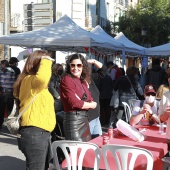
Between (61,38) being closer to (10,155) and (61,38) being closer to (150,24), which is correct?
(10,155)

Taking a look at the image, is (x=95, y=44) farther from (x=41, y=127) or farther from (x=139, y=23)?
(x=139, y=23)

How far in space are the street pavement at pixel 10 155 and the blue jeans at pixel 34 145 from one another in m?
2.38

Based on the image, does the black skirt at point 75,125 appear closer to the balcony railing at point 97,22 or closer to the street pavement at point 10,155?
the street pavement at point 10,155

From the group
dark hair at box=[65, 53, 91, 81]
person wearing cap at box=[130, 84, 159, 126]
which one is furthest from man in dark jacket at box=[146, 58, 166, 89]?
dark hair at box=[65, 53, 91, 81]

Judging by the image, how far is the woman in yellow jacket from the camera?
3998mm

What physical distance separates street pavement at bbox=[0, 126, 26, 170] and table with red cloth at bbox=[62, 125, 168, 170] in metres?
2.16

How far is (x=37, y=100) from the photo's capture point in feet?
13.2

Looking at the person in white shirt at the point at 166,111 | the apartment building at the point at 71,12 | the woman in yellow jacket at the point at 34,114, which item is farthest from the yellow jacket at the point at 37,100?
the apartment building at the point at 71,12

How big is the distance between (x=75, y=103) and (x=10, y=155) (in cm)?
301

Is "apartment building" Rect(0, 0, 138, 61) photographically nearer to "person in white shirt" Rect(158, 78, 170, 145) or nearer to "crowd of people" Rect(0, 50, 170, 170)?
"crowd of people" Rect(0, 50, 170, 170)

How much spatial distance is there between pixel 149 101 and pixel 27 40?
565 centimetres

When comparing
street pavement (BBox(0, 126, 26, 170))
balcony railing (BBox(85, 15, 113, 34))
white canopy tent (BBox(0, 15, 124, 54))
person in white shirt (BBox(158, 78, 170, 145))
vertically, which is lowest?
street pavement (BBox(0, 126, 26, 170))

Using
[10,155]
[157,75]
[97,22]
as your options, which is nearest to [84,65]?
[10,155]

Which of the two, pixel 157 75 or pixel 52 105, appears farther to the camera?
pixel 157 75
